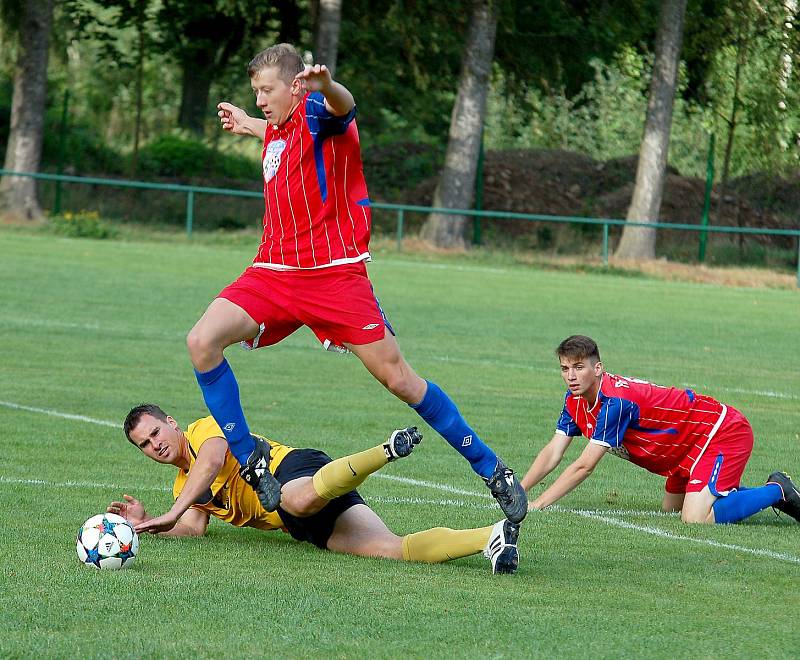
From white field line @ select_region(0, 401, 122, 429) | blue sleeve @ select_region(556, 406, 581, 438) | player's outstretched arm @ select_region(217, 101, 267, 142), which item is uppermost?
player's outstretched arm @ select_region(217, 101, 267, 142)

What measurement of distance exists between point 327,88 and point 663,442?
296cm

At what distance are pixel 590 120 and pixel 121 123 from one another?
13.9 metres

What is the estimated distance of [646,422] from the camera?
25.3ft

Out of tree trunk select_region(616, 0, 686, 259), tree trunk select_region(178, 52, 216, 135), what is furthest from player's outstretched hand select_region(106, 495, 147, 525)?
tree trunk select_region(178, 52, 216, 135)

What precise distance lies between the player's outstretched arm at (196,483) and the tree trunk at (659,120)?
983 inches

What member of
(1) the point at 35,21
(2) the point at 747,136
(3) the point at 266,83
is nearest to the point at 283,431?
(3) the point at 266,83

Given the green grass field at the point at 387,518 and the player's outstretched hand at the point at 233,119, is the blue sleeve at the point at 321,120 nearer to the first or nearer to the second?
the player's outstretched hand at the point at 233,119

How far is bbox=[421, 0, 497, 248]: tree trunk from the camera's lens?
Result: 31.1 m

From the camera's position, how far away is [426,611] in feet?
16.7

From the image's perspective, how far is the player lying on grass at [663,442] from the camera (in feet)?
24.4

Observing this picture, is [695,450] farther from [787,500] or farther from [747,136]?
[747,136]

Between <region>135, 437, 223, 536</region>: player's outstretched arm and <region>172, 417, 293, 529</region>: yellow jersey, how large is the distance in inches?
4.8

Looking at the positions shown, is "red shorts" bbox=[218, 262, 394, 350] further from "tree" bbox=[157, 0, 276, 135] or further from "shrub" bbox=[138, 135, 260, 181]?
"tree" bbox=[157, 0, 276, 135]

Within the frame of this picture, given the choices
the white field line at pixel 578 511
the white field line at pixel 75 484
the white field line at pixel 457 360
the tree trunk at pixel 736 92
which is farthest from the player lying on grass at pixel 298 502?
the tree trunk at pixel 736 92
